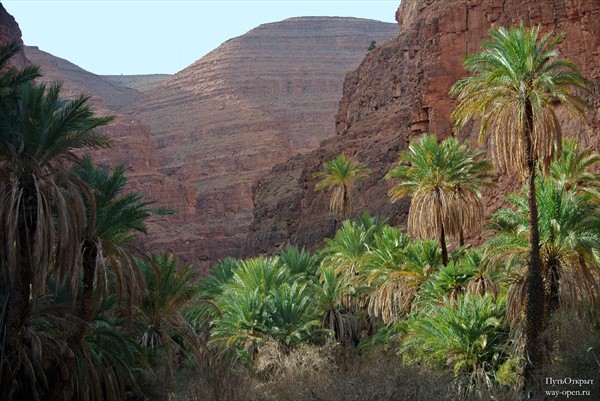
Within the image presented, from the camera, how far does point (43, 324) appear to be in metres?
24.5

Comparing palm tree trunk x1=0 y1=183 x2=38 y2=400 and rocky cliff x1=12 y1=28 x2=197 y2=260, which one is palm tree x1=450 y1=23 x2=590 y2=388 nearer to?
palm tree trunk x1=0 y1=183 x2=38 y2=400

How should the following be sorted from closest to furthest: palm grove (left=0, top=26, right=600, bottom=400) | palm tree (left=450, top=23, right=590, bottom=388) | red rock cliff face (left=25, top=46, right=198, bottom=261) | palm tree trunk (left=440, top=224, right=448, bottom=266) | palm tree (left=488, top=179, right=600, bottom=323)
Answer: palm grove (left=0, top=26, right=600, bottom=400)
palm tree (left=450, top=23, right=590, bottom=388)
palm tree (left=488, top=179, right=600, bottom=323)
palm tree trunk (left=440, top=224, right=448, bottom=266)
red rock cliff face (left=25, top=46, right=198, bottom=261)

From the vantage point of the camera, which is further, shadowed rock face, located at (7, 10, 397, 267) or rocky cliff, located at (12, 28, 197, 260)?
shadowed rock face, located at (7, 10, 397, 267)

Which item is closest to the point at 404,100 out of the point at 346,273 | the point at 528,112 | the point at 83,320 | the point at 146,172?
the point at 346,273

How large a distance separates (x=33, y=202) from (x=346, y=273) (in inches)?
795

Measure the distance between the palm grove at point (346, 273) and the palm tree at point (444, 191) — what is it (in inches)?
2.1

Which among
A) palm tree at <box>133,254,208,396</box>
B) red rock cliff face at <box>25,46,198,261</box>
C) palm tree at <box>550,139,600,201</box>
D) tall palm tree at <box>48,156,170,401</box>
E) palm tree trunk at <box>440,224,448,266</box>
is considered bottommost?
red rock cliff face at <box>25,46,198,261</box>

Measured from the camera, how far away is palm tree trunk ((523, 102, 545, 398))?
27.0 metres

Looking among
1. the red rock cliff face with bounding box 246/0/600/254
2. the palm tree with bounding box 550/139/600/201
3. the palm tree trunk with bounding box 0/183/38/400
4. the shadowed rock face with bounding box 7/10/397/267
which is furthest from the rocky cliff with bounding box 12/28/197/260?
the palm tree trunk with bounding box 0/183/38/400

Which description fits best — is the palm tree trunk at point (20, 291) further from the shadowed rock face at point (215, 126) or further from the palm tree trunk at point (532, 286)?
the shadowed rock face at point (215, 126)

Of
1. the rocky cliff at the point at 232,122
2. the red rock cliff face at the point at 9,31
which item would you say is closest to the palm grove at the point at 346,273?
the red rock cliff face at the point at 9,31

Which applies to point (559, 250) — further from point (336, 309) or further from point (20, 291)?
point (20, 291)

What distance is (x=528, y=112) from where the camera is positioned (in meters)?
27.5

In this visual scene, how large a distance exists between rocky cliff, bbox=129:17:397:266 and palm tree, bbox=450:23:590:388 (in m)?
91.0
